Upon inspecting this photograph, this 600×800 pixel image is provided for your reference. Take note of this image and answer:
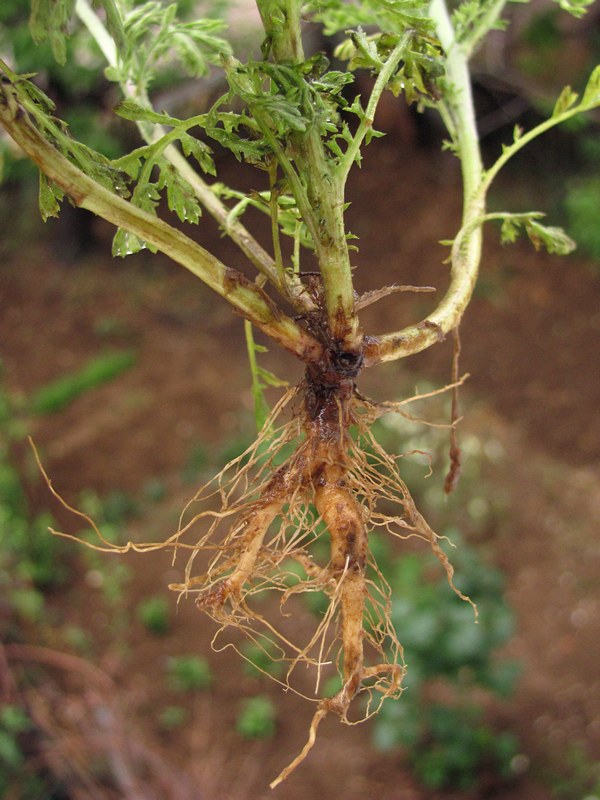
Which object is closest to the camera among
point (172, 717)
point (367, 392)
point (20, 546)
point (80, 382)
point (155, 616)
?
point (172, 717)

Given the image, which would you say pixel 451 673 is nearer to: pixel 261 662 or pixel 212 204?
pixel 261 662

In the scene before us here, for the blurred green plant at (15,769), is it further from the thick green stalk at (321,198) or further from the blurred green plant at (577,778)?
the thick green stalk at (321,198)

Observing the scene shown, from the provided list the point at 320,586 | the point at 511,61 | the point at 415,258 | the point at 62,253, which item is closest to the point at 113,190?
the point at 320,586

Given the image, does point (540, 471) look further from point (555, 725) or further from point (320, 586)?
point (320, 586)

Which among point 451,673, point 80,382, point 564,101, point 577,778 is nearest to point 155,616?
point 451,673

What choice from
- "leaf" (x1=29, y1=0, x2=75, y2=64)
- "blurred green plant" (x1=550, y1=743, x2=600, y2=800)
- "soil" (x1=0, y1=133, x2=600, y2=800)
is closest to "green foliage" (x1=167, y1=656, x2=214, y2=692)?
"soil" (x1=0, y1=133, x2=600, y2=800)

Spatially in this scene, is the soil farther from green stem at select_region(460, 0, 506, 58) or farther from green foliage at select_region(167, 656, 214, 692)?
green stem at select_region(460, 0, 506, 58)
